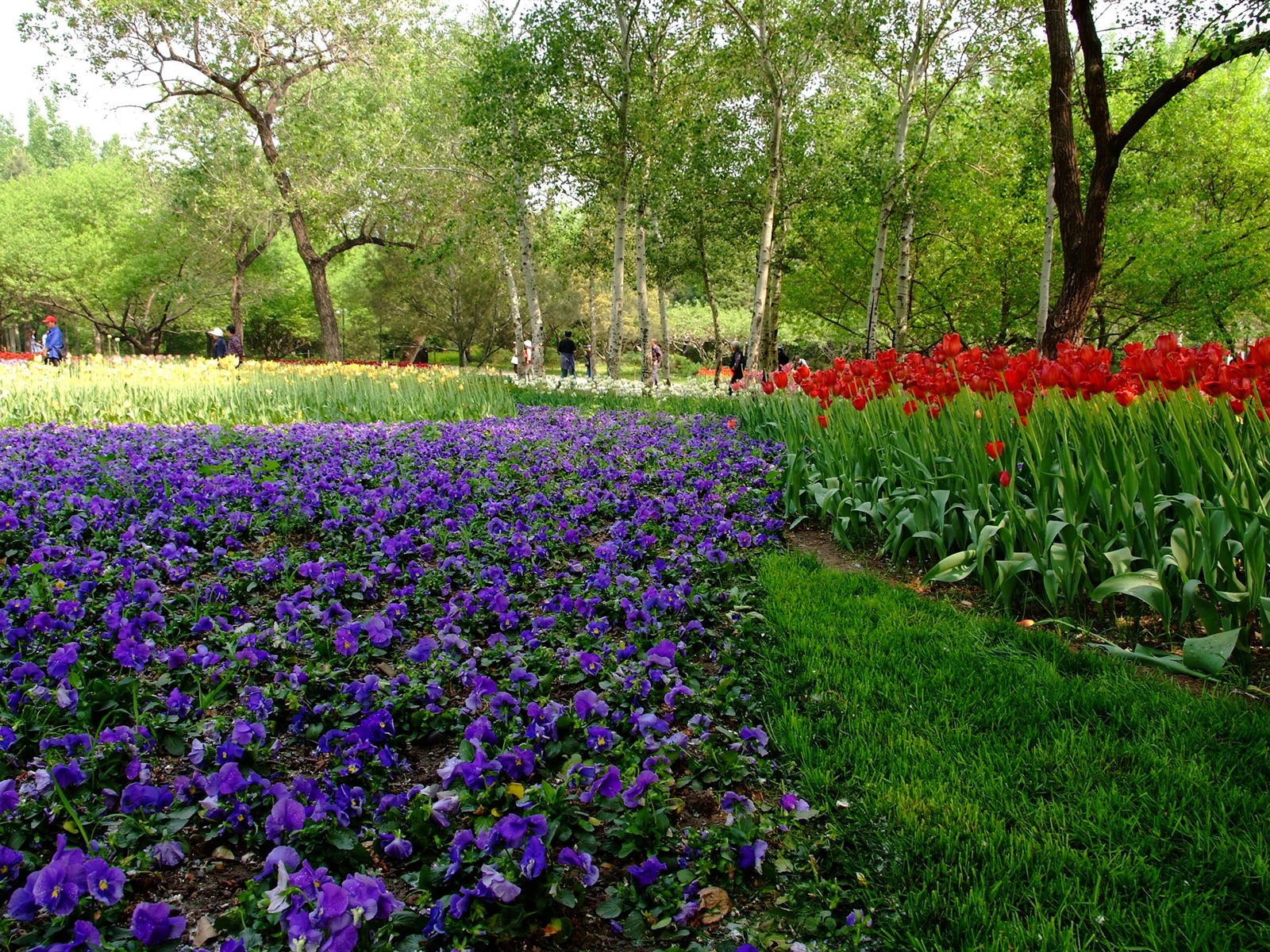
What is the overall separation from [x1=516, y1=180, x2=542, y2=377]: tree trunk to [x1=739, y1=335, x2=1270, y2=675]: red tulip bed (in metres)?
13.4

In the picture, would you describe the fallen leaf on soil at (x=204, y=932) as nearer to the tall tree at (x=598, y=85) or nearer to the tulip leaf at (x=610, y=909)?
the tulip leaf at (x=610, y=909)

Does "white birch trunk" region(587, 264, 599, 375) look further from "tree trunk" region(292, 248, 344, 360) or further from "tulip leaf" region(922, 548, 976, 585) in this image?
"tulip leaf" region(922, 548, 976, 585)

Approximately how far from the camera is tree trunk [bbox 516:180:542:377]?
53.8 feet

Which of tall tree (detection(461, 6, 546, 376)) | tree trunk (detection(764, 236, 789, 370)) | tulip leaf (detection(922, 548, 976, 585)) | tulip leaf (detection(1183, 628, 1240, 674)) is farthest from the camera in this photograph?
tree trunk (detection(764, 236, 789, 370))

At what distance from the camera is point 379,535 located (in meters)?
4.00

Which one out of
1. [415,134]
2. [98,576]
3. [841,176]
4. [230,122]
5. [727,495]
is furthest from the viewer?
[230,122]

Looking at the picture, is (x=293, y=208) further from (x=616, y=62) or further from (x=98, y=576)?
(x=98, y=576)

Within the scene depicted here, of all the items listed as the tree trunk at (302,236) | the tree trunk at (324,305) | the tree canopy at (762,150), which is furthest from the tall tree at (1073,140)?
the tree trunk at (324,305)

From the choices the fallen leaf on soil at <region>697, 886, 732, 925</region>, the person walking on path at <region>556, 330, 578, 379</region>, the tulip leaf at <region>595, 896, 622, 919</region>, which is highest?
the person walking on path at <region>556, 330, 578, 379</region>

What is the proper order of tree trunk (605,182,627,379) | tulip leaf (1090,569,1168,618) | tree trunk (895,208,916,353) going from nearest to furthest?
1. tulip leaf (1090,569,1168,618)
2. tree trunk (895,208,916,353)
3. tree trunk (605,182,627,379)

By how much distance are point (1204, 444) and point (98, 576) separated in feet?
15.8

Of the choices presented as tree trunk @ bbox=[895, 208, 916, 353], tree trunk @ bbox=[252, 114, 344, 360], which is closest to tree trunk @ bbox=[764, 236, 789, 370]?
tree trunk @ bbox=[895, 208, 916, 353]

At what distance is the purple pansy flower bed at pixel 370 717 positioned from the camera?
1585 mm

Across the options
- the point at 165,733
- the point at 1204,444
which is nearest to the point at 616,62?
the point at 1204,444
